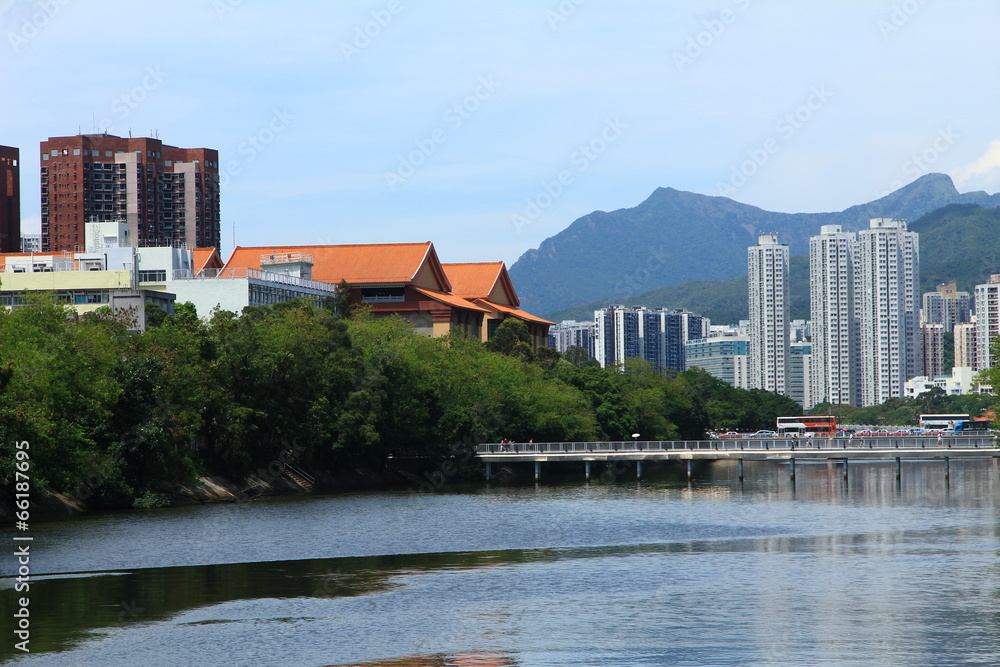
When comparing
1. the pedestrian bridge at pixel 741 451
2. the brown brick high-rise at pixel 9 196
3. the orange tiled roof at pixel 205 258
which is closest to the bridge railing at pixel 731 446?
the pedestrian bridge at pixel 741 451

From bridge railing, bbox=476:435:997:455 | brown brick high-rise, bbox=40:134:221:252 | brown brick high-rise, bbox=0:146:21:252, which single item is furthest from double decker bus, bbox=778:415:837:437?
brown brick high-rise, bbox=0:146:21:252

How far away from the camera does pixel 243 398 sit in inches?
2633

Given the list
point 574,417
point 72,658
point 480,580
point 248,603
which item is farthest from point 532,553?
point 574,417

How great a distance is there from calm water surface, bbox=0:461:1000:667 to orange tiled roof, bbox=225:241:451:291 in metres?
61.6

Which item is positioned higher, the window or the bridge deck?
the window

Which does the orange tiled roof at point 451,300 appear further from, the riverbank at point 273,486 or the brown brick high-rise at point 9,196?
the brown brick high-rise at point 9,196

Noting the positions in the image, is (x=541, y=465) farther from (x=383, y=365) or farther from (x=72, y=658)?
(x=72, y=658)

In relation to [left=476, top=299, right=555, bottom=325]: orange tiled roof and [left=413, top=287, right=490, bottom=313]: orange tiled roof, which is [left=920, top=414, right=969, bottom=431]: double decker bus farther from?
[left=413, top=287, right=490, bottom=313]: orange tiled roof

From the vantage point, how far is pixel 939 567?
37000 mm

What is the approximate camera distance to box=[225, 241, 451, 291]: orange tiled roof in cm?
11862

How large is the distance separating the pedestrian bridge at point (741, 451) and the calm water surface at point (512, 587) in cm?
2340

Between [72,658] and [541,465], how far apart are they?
73.2m

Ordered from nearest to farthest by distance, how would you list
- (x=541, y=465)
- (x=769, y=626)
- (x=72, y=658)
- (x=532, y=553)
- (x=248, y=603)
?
(x=72, y=658), (x=769, y=626), (x=248, y=603), (x=532, y=553), (x=541, y=465)

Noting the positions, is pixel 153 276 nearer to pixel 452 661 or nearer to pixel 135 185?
pixel 135 185
